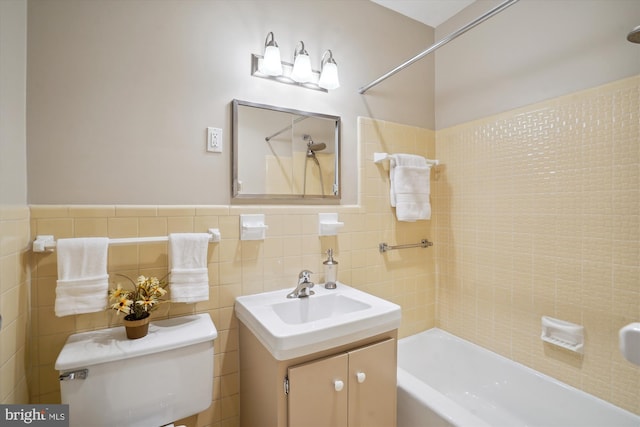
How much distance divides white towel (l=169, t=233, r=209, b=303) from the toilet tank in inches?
5.3

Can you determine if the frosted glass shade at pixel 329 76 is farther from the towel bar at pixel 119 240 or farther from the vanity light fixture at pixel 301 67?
the towel bar at pixel 119 240

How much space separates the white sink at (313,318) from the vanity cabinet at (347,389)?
0.23 ft

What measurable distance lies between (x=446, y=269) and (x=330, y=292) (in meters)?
1.03

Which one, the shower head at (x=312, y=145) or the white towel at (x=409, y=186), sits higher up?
the shower head at (x=312, y=145)

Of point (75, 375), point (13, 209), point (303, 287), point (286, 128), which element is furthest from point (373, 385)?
point (13, 209)

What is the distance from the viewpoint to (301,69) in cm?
150

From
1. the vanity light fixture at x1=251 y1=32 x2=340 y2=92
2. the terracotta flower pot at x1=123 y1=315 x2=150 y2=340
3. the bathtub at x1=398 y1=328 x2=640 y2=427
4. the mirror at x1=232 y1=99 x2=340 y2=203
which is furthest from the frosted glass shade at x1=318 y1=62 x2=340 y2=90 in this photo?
the bathtub at x1=398 y1=328 x2=640 y2=427

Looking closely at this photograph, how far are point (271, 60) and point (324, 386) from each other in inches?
56.7

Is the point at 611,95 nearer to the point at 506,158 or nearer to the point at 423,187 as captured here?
the point at 506,158

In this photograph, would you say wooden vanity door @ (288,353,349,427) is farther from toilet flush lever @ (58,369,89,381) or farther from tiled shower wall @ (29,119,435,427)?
toilet flush lever @ (58,369,89,381)

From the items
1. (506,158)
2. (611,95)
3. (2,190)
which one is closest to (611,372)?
(506,158)

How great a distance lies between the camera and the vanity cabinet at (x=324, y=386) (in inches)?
41.2

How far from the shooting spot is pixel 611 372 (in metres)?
1.37

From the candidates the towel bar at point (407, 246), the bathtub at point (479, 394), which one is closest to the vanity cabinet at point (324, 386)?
the bathtub at point (479, 394)
